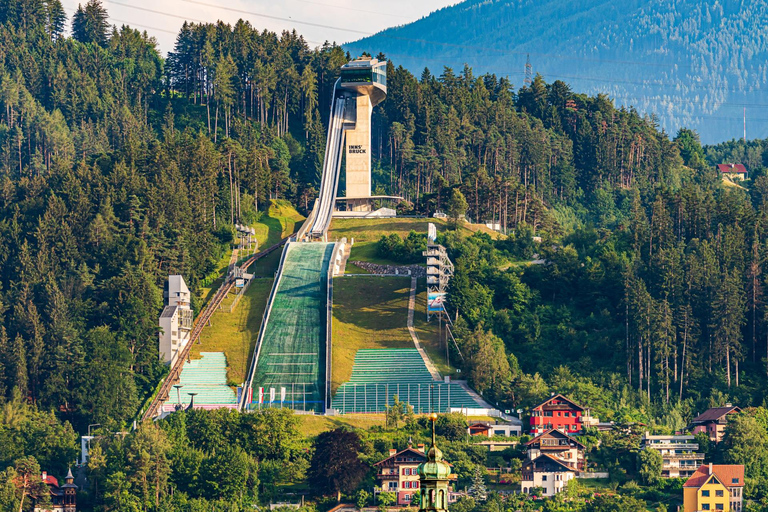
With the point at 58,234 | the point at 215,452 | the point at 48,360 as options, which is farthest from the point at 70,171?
the point at 215,452

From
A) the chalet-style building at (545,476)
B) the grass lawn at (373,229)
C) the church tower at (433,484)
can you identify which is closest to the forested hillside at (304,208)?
the grass lawn at (373,229)

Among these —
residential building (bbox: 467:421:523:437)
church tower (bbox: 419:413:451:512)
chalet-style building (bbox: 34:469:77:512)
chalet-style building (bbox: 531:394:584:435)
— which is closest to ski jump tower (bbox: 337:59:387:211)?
residential building (bbox: 467:421:523:437)

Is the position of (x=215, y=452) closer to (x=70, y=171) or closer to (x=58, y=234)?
(x=58, y=234)

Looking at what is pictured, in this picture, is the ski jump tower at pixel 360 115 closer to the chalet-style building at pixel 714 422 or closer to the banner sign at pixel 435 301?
the banner sign at pixel 435 301

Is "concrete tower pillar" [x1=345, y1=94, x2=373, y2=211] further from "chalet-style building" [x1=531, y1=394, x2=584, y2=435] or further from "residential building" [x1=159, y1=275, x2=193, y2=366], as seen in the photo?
"chalet-style building" [x1=531, y1=394, x2=584, y2=435]

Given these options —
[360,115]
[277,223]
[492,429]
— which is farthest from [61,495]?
[360,115]

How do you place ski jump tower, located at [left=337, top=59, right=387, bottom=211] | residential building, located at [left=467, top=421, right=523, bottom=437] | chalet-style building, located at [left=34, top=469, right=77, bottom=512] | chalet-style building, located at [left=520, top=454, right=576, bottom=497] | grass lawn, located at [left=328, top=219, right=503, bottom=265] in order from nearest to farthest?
chalet-style building, located at [left=520, top=454, right=576, bottom=497] → chalet-style building, located at [left=34, top=469, right=77, bottom=512] → residential building, located at [left=467, top=421, right=523, bottom=437] → grass lawn, located at [left=328, top=219, right=503, bottom=265] → ski jump tower, located at [left=337, top=59, right=387, bottom=211]
